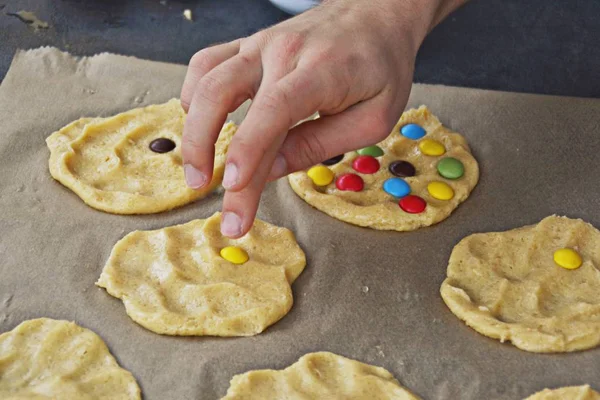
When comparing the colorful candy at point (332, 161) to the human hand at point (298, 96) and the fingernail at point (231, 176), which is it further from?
the fingernail at point (231, 176)

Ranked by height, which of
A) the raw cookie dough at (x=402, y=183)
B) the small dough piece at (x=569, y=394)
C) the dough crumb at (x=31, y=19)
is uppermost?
the small dough piece at (x=569, y=394)

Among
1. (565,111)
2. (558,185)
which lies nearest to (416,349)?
(558,185)

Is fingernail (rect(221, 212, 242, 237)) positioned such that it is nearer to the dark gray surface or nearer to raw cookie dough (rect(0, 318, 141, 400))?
raw cookie dough (rect(0, 318, 141, 400))

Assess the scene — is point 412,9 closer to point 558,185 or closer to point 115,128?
point 558,185

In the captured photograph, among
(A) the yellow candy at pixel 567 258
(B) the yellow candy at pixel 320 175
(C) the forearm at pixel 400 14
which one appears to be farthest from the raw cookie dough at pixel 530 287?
(C) the forearm at pixel 400 14

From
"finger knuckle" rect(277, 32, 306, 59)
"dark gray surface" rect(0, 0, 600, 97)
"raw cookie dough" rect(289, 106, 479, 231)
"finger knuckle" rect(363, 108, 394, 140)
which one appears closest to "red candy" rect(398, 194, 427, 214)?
"raw cookie dough" rect(289, 106, 479, 231)
